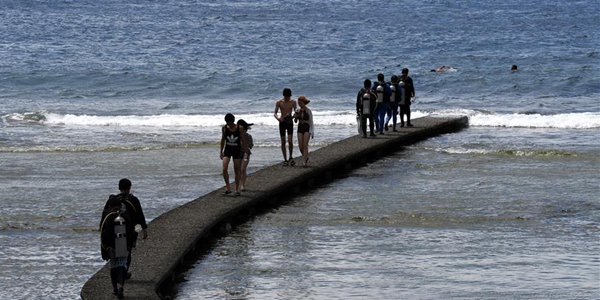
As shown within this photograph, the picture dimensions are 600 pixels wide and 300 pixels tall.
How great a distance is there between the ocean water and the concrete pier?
383 mm

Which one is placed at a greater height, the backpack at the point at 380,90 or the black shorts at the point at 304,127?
the backpack at the point at 380,90

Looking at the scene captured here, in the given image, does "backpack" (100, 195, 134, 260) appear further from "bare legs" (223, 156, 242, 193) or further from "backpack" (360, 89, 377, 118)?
"backpack" (360, 89, 377, 118)

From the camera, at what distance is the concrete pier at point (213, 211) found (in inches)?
514

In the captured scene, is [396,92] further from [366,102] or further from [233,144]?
[233,144]

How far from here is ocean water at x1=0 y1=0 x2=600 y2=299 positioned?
47.4ft

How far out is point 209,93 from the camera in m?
47.9

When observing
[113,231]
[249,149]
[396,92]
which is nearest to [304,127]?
[249,149]

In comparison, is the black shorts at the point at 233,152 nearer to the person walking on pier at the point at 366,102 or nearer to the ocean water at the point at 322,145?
the ocean water at the point at 322,145

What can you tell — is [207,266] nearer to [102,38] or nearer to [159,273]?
[159,273]

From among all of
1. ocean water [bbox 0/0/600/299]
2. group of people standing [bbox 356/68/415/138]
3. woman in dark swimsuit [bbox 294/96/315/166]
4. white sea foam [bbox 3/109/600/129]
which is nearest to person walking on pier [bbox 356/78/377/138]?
group of people standing [bbox 356/68/415/138]

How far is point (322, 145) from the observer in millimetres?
29672

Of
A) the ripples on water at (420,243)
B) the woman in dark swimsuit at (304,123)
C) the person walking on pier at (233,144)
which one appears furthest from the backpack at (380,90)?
the person walking on pier at (233,144)

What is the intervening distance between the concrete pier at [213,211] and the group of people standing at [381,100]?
0.44 meters

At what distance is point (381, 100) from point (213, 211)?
10506 mm
